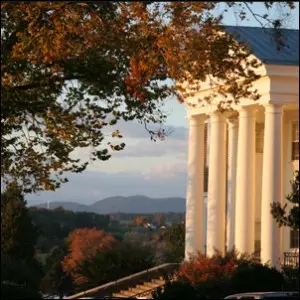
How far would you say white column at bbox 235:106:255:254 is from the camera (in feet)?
170

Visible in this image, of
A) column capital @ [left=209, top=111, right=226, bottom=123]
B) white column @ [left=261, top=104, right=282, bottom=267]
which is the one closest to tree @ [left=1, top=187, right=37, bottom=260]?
column capital @ [left=209, top=111, right=226, bottom=123]

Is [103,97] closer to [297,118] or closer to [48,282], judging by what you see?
[297,118]

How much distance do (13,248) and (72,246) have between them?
1667 inches

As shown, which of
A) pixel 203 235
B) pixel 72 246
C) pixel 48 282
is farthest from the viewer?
pixel 72 246

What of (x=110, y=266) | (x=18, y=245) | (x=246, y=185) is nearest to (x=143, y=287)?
(x=110, y=266)

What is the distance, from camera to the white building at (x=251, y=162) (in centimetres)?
4919

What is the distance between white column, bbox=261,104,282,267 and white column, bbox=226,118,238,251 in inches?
187

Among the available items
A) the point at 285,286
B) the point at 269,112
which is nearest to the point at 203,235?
the point at 269,112

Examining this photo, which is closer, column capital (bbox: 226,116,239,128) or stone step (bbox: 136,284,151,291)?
column capital (bbox: 226,116,239,128)

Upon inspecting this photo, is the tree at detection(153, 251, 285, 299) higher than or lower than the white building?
lower

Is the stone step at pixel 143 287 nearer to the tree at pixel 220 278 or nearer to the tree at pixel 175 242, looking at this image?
the tree at pixel 220 278

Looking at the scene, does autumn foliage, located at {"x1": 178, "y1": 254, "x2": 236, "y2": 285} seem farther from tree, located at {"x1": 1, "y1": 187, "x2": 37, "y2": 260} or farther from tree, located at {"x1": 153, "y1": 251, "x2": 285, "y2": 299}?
tree, located at {"x1": 1, "y1": 187, "x2": 37, "y2": 260}

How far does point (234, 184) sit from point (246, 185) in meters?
2.50

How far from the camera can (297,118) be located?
Answer: 176 ft
